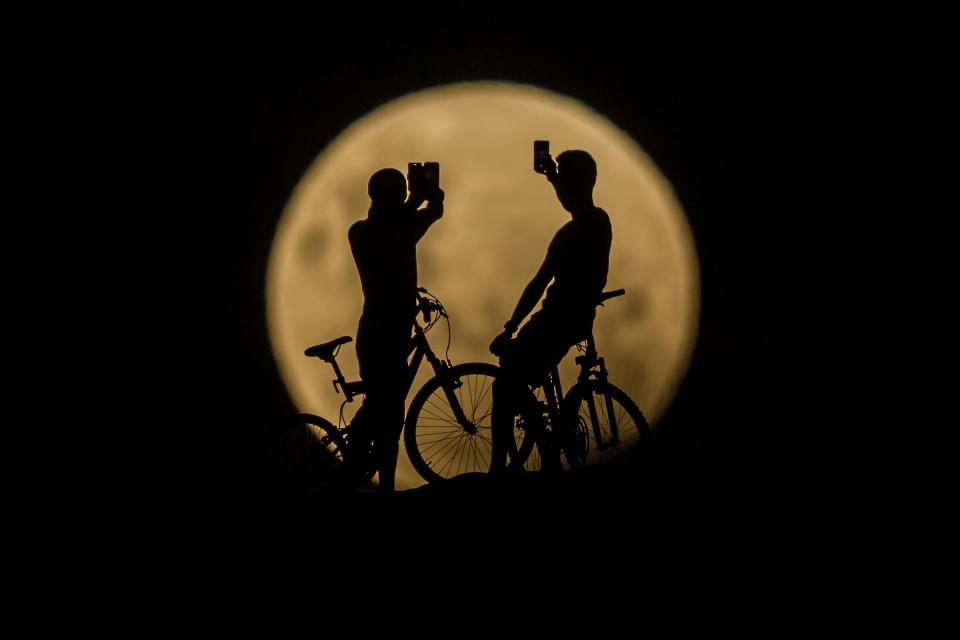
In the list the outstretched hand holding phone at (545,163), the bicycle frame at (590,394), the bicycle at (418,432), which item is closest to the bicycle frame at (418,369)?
the bicycle at (418,432)

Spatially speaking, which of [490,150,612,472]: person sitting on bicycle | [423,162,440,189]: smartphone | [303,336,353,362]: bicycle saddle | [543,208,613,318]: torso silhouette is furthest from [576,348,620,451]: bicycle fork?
[303,336,353,362]: bicycle saddle

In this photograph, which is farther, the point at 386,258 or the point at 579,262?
the point at 579,262

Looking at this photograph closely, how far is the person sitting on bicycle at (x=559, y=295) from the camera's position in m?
5.18

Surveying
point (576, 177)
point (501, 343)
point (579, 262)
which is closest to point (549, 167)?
point (576, 177)

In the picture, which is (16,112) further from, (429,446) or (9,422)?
(429,446)

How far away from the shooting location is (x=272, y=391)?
9.89 m

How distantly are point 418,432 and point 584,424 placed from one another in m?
1.10

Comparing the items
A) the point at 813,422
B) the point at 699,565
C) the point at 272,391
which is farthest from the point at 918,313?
the point at 272,391

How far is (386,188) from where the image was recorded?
5066 millimetres

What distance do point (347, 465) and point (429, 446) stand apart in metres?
0.60

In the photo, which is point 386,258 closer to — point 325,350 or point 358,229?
point 358,229

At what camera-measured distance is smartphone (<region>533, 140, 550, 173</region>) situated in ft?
17.5

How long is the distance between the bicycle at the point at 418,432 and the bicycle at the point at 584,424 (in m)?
0.34

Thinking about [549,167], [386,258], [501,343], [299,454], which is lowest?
[299,454]
